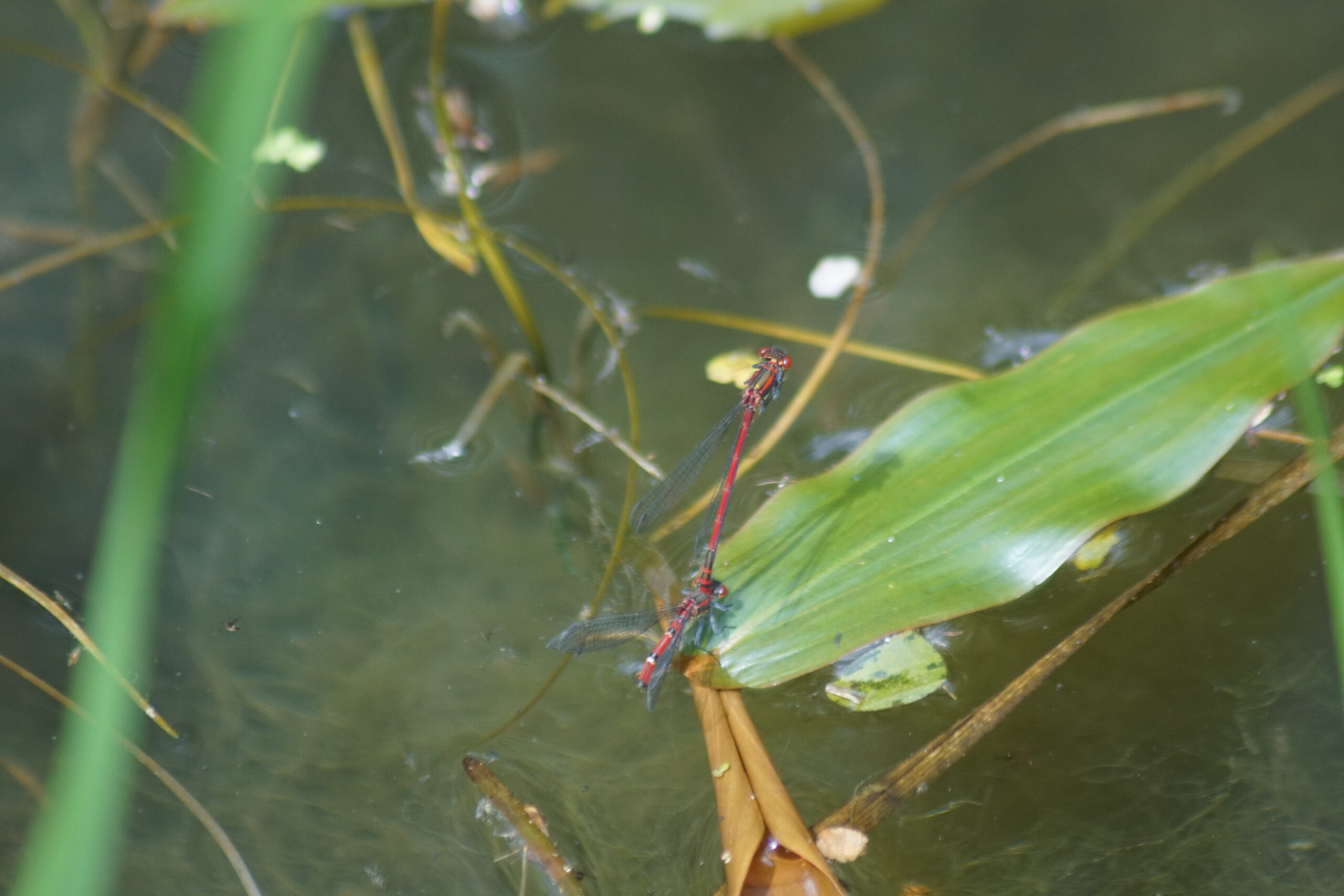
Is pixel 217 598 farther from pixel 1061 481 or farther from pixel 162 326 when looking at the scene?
pixel 1061 481

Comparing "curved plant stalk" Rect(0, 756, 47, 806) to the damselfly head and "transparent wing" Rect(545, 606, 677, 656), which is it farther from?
the damselfly head

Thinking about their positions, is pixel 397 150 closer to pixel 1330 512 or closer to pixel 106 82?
pixel 106 82

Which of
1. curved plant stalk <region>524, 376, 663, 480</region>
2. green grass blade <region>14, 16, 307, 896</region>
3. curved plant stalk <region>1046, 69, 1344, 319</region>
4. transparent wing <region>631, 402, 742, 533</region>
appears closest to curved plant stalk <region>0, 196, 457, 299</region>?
curved plant stalk <region>524, 376, 663, 480</region>

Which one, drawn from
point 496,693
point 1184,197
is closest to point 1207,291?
point 1184,197

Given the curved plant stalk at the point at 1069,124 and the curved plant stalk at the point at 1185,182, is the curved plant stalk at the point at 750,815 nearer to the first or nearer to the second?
the curved plant stalk at the point at 1185,182

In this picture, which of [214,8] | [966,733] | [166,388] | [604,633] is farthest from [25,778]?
[214,8]

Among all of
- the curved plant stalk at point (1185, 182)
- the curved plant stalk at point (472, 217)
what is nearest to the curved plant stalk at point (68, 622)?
the curved plant stalk at point (472, 217)
